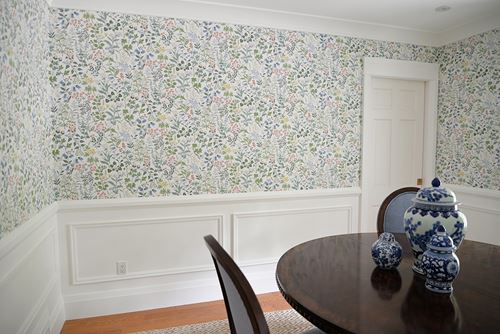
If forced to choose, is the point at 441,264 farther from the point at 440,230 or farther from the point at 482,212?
the point at 482,212

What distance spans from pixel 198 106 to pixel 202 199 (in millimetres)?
755

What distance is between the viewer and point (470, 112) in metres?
3.04

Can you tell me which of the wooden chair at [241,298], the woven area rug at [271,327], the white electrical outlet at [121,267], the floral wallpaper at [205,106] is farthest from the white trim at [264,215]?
the wooden chair at [241,298]

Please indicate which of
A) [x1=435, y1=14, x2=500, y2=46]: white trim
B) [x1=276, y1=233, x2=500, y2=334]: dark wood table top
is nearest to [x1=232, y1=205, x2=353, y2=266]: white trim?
[x1=276, y1=233, x2=500, y2=334]: dark wood table top

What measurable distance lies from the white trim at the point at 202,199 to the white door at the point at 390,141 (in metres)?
0.29

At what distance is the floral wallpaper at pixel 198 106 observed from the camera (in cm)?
238

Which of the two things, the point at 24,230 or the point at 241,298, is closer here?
the point at 241,298

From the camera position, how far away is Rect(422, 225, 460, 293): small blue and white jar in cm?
112

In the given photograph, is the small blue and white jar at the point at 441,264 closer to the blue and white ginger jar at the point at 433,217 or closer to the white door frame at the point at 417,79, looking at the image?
the blue and white ginger jar at the point at 433,217

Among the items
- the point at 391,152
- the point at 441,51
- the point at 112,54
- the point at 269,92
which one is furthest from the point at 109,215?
the point at 441,51

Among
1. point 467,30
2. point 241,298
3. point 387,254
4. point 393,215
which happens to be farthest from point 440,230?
point 467,30

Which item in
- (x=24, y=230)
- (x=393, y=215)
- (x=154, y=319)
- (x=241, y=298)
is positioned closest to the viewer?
(x=241, y=298)

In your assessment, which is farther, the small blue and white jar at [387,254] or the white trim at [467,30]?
the white trim at [467,30]

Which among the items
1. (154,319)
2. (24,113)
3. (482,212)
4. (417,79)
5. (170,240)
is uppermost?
(417,79)
